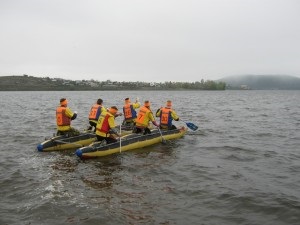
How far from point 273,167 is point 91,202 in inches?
358

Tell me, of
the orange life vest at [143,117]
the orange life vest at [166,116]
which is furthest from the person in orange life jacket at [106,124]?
the orange life vest at [166,116]

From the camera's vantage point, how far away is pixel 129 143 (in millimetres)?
19484

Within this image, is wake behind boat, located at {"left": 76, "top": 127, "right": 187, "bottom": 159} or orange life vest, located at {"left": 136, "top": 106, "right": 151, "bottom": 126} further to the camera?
orange life vest, located at {"left": 136, "top": 106, "right": 151, "bottom": 126}

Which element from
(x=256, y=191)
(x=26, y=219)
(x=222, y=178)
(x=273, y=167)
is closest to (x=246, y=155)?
(x=273, y=167)

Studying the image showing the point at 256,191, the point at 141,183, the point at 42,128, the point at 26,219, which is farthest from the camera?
the point at 42,128

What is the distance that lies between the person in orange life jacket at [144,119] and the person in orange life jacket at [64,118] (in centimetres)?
380

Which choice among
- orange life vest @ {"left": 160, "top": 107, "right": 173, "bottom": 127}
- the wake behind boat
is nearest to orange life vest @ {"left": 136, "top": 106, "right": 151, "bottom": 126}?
the wake behind boat

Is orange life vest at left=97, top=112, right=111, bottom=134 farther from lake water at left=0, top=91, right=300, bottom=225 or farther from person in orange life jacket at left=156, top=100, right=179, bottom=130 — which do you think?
person in orange life jacket at left=156, top=100, right=179, bottom=130

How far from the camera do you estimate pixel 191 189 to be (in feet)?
43.0

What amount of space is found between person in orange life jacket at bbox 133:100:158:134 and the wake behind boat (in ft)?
1.69

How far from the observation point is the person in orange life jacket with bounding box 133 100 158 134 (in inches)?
801

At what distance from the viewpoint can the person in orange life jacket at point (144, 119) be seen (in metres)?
20.3

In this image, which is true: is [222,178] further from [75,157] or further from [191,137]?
[191,137]

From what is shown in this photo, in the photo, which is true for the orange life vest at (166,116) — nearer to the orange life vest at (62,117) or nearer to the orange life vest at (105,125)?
the orange life vest at (105,125)
